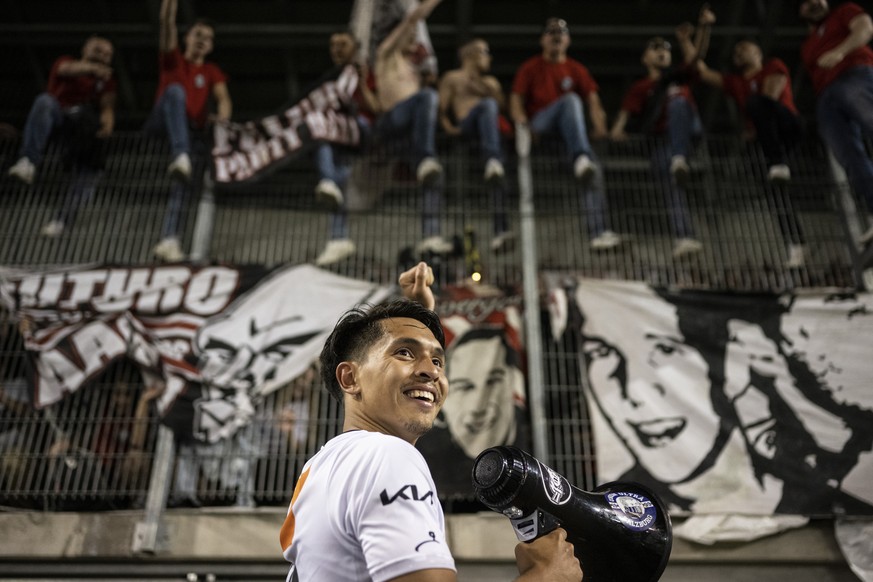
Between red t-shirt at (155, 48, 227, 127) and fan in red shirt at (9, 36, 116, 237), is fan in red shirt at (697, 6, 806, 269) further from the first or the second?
fan in red shirt at (9, 36, 116, 237)

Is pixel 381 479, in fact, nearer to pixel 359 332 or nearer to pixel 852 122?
pixel 359 332

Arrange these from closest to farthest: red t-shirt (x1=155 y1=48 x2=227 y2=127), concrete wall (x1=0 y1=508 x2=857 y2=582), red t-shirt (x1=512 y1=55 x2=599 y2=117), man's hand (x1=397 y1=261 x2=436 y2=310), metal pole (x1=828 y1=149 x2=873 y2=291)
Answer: man's hand (x1=397 y1=261 x2=436 y2=310) → concrete wall (x1=0 y1=508 x2=857 y2=582) → metal pole (x1=828 y1=149 x2=873 y2=291) → red t-shirt (x1=155 y1=48 x2=227 y2=127) → red t-shirt (x1=512 y1=55 x2=599 y2=117)

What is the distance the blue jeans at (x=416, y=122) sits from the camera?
22.5 ft

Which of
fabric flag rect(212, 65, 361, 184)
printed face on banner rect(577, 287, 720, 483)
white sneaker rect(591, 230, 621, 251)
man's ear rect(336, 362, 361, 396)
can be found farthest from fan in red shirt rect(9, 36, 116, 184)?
man's ear rect(336, 362, 361, 396)

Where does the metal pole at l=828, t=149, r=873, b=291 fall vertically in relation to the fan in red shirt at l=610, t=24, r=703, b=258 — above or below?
below

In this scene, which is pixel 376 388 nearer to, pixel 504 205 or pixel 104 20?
pixel 504 205

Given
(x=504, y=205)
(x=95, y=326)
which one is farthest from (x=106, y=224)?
(x=504, y=205)

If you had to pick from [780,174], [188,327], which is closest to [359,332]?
[188,327]

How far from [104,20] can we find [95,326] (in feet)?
17.0

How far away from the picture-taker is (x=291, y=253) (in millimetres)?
6883

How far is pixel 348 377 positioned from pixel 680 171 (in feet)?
17.1

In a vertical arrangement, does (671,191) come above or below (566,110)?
below

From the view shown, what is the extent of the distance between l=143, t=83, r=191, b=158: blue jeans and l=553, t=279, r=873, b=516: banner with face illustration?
3503mm

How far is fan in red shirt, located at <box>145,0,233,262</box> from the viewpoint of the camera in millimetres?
6648
